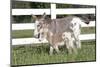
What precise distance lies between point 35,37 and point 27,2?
27 centimetres

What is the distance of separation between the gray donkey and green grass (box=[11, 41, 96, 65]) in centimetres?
4

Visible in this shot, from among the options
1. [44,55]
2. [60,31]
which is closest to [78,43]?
[60,31]

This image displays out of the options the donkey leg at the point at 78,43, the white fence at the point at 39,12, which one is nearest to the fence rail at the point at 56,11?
the white fence at the point at 39,12

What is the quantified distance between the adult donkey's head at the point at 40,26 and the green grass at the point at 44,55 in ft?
0.31

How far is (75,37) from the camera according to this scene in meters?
1.91

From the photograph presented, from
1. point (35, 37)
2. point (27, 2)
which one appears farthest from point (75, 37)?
point (27, 2)

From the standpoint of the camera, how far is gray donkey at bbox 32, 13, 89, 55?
1830 millimetres

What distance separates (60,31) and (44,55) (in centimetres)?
Result: 23

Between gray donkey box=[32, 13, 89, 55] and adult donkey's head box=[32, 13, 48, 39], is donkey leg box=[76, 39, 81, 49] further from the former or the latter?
adult donkey's head box=[32, 13, 48, 39]

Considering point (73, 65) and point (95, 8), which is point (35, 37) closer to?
point (73, 65)

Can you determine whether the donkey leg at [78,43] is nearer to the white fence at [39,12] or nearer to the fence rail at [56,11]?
the white fence at [39,12]

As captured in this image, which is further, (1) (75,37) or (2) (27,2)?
(1) (75,37)

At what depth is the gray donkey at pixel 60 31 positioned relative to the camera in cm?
183

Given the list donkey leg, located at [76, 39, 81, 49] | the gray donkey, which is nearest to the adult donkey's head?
the gray donkey
